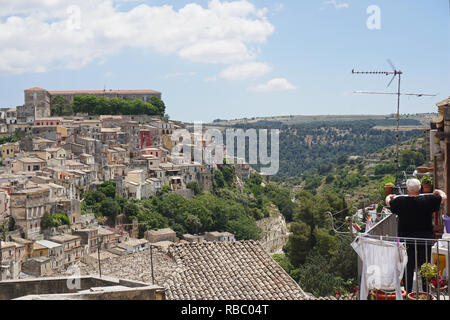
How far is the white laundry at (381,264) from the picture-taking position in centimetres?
363

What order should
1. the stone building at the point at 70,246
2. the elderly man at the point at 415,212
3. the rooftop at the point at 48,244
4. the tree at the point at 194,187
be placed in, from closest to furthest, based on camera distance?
the elderly man at the point at 415,212, the rooftop at the point at 48,244, the stone building at the point at 70,246, the tree at the point at 194,187

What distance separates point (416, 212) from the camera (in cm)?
404

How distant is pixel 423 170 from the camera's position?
27.0 ft

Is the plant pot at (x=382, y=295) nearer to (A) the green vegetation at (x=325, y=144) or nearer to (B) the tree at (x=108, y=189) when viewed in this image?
(B) the tree at (x=108, y=189)

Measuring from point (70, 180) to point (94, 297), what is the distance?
33.3m

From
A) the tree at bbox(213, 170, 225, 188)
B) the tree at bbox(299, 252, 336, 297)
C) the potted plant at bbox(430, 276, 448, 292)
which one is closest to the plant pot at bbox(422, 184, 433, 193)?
the potted plant at bbox(430, 276, 448, 292)

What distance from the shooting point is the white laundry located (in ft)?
A: 11.9

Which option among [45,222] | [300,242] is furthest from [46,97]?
[300,242]

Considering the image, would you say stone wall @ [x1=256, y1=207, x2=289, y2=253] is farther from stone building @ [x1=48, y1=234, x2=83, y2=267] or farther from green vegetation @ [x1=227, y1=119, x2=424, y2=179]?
green vegetation @ [x1=227, y1=119, x2=424, y2=179]

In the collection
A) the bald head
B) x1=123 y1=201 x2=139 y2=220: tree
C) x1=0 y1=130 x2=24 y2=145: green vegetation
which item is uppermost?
x1=0 y1=130 x2=24 y2=145: green vegetation

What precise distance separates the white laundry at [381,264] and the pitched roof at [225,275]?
466cm

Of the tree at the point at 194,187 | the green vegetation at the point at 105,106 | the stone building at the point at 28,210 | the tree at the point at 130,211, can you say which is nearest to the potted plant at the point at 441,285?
the stone building at the point at 28,210

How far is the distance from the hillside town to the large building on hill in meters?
0.09

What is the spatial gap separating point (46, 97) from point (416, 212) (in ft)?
174
